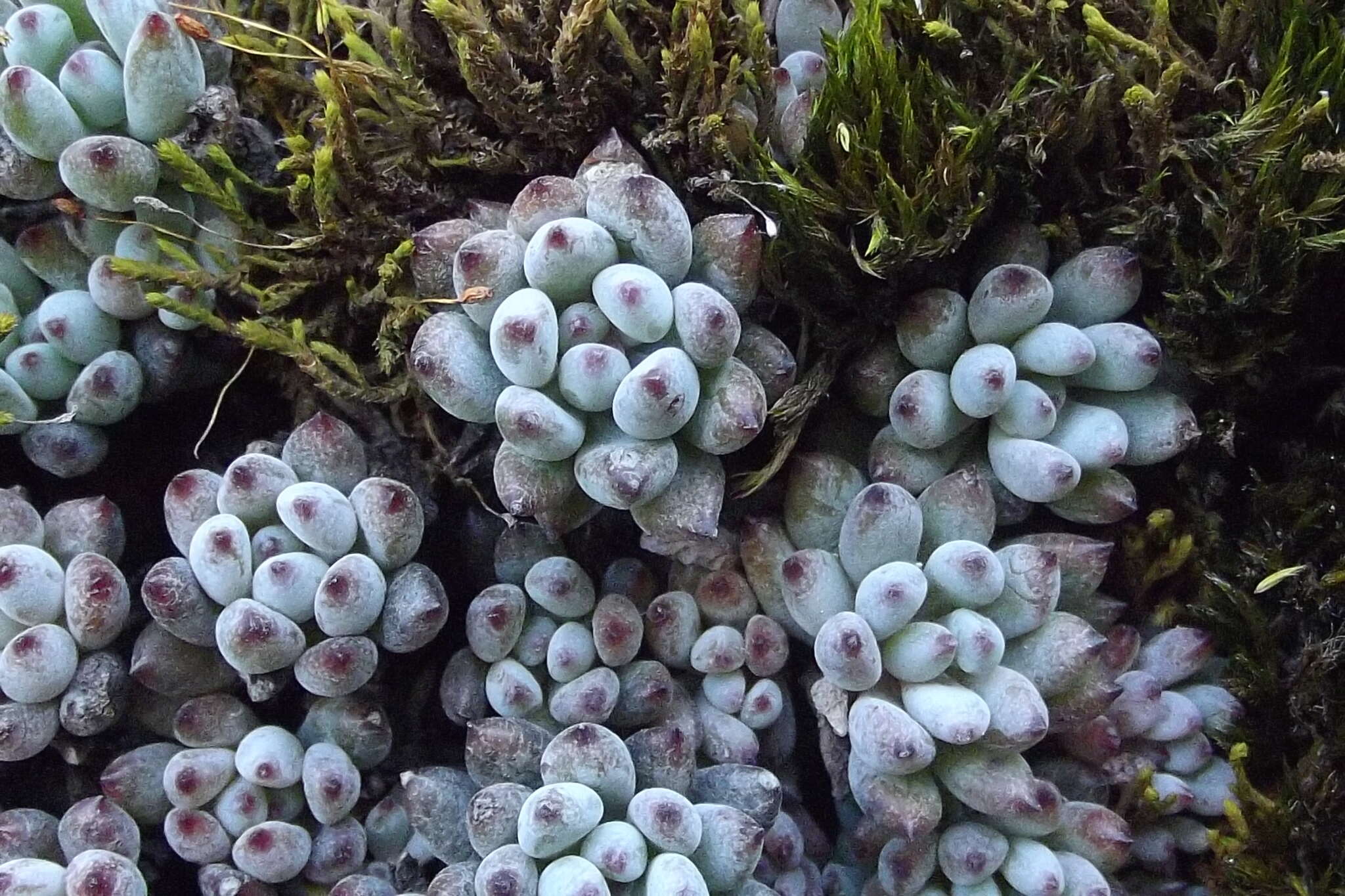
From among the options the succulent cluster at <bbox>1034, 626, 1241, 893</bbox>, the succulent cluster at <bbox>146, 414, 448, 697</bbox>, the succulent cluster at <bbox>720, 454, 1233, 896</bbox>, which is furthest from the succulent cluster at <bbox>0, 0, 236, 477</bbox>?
the succulent cluster at <bbox>1034, 626, 1241, 893</bbox>

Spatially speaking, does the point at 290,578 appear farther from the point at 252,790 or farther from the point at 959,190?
the point at 959,190

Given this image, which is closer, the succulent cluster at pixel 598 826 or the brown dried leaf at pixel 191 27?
the succulent cluster at pixel 598 826

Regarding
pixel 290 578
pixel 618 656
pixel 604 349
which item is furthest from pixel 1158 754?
pixel 290 578

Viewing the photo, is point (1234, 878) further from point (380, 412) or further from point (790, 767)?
point (380, 412)

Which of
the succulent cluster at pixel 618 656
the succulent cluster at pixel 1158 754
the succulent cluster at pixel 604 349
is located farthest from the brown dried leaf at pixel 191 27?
the succulent cluster at pixel 1158 754

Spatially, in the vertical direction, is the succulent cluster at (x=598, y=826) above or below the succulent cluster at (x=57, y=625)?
below

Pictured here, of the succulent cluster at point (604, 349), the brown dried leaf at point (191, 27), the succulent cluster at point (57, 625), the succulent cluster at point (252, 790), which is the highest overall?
the brown dried leaf at point (191, 27)

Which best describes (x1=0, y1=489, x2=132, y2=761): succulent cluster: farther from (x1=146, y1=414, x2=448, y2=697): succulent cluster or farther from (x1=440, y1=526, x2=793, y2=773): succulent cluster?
(x1=440, y1=526, x2=793, y2=773): succulent cluster

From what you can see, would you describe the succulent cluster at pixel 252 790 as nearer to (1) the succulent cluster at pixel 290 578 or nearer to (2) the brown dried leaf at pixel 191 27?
(1) the succulent cluster at pixel 290 578
